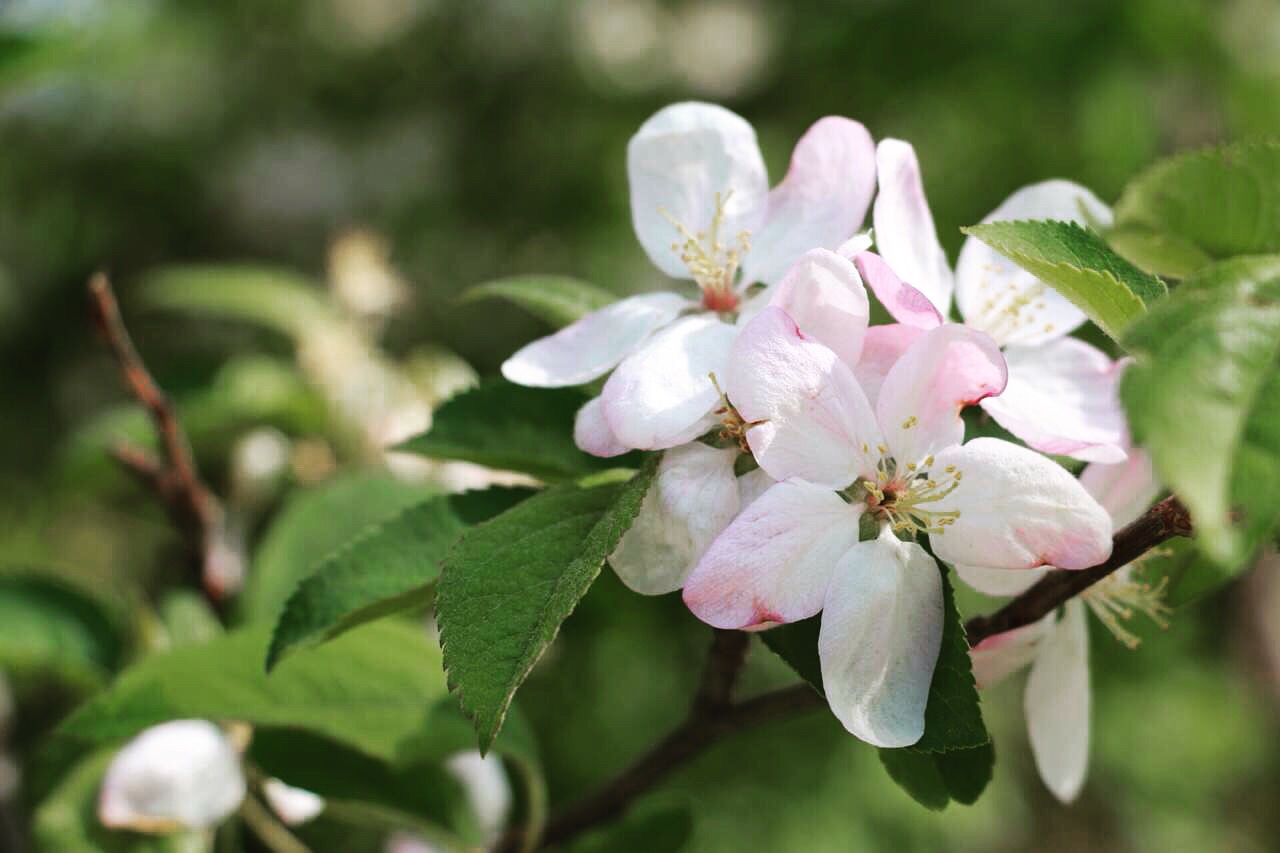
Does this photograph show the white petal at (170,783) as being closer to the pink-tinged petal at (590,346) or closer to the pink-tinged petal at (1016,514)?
the pink-tinged petal at (590,346)

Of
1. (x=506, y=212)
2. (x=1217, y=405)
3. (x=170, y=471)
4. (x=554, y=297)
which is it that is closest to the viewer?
(x=1217, y=405)

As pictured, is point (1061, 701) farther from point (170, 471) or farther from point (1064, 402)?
point (170, 471)

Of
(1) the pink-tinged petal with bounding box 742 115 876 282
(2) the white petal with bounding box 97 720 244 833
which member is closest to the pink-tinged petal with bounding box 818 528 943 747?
(1) the pink-tinged petal with bounding box 742 115 876 282

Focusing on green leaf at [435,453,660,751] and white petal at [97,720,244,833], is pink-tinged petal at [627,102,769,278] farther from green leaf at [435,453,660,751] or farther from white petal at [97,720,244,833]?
white petal at [97,720,244,833]

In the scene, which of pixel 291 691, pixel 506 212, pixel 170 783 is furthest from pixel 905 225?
pixel 506 212

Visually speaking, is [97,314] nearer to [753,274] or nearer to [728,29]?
[753,274]

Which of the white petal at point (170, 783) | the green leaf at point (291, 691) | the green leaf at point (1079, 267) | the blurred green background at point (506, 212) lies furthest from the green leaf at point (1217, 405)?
the blurred green background at point (506, 212)
